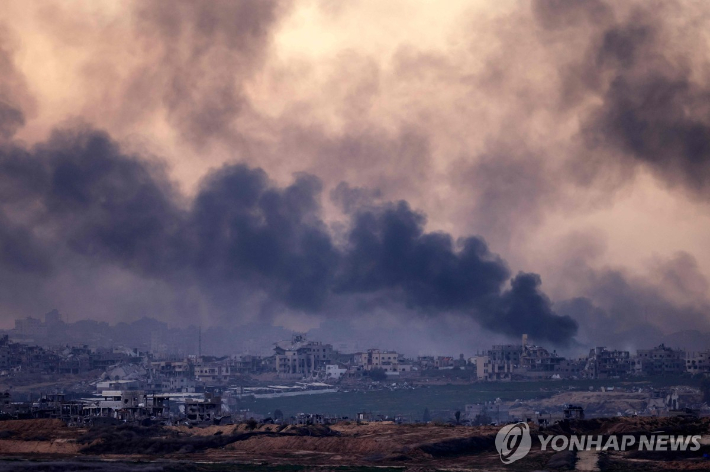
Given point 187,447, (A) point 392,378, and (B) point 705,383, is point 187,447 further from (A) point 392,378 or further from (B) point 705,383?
(A) point 392,378

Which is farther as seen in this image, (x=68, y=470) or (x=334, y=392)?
(x=334, y=392)

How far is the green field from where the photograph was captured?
484 ft

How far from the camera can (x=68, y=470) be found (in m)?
55.5

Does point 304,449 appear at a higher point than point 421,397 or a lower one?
lower

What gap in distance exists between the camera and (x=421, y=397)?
541ft

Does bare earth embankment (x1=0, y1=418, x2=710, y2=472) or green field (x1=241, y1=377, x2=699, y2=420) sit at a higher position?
green field (x1=241, y1=377, x2=699, y2=420)

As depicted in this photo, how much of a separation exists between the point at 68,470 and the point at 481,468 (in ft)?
78.2

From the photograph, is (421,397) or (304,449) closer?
(304,449)

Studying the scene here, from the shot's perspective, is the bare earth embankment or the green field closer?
the bare earth embankment

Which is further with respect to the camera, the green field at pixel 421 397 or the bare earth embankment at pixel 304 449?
the green field at pixel 421 397

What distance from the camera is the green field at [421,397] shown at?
148m

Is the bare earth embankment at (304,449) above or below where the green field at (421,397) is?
below

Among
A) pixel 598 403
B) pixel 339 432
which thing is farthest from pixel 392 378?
pixel 339 432

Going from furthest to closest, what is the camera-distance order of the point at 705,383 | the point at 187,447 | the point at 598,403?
the point at 705,383 → the point at 598,403 → the point at 187,447
